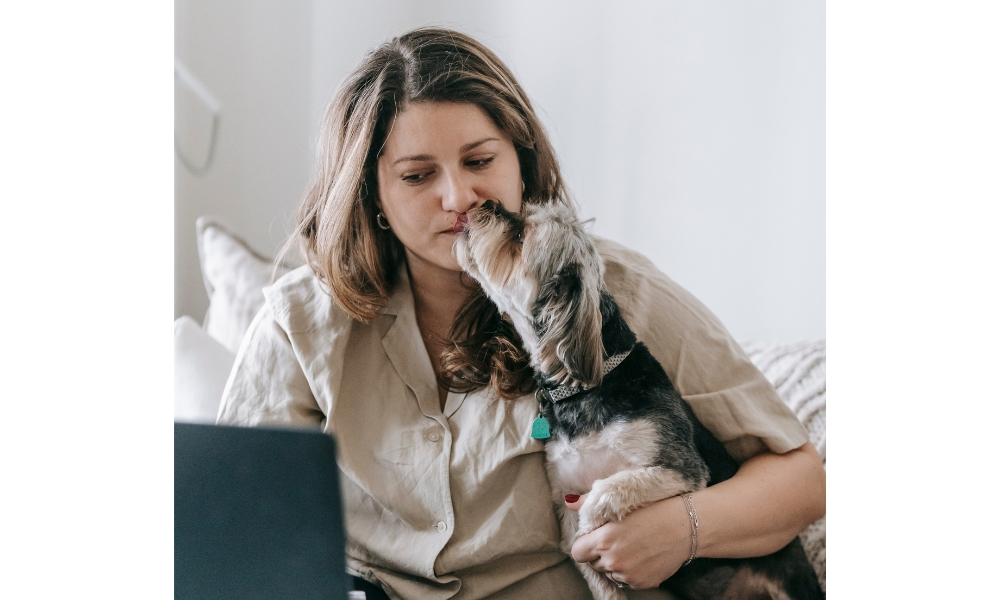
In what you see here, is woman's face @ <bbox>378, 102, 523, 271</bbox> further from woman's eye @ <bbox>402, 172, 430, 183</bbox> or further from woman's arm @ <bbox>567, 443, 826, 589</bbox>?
woman's arm @ <bbox>567, 443, 826, 589</bbox>

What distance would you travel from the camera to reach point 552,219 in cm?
132

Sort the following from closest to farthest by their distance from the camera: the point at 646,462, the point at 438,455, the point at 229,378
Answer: the point at 646,462, the point at 438,455, the point at 229,378

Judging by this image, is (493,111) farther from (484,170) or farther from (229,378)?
(229,378)

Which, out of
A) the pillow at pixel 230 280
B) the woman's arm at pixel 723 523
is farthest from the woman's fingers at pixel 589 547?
the pillow at pixel 230 280

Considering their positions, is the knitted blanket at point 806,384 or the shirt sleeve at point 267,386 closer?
the knitted blanket at point 806,384

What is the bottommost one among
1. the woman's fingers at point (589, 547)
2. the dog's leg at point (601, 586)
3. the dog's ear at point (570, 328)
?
the dog's leg at point (601, 586)

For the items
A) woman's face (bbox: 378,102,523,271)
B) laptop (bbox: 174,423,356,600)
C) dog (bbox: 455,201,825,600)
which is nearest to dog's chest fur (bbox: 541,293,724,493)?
dog (bbox: 455,201,825,600)

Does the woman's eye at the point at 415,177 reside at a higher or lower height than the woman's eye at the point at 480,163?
lower

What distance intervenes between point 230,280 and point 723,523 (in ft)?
3.31

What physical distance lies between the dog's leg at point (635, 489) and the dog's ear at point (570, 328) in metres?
0.16

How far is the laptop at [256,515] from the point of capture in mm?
1291

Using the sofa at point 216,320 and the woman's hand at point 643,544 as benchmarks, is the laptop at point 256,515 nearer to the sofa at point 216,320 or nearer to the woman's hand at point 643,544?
the sofa at point 216,320
